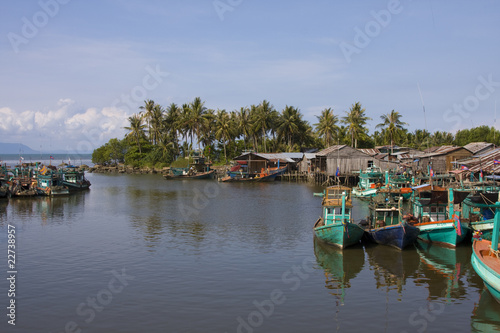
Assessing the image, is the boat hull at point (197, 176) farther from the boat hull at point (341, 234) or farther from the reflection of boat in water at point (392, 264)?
the reflection of boat in water at point (392, 264)

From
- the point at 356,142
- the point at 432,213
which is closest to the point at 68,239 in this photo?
the point at 432,213

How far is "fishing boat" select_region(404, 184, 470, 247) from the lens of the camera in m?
23.2

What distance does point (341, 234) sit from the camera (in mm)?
22984

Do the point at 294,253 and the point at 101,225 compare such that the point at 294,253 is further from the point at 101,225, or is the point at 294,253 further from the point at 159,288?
A: the point at 101,225

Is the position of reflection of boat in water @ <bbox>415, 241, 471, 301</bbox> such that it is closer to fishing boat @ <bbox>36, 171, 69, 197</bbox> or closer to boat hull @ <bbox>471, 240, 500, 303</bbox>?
boat hull @ <bbox>471, 240, 500, 303</bbox>

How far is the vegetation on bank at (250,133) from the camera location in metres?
88.3

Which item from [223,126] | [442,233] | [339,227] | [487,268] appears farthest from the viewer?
[223,126]

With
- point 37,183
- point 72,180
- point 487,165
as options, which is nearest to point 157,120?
point 72,180

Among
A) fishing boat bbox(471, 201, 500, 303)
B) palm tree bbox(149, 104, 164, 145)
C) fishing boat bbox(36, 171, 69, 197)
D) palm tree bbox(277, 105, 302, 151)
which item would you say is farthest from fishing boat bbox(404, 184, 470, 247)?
palm tree bbox(149, 104, 164, 145)

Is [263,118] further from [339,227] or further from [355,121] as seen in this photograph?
[339,227]

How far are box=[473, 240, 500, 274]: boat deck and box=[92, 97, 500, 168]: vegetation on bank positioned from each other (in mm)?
65219

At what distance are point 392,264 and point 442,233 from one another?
167 inches

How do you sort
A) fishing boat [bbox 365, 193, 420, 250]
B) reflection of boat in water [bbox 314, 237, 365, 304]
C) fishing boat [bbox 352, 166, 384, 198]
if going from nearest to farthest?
1. reflection of boat in water [bbox 314, 237, 365, 304]
2. fishing boat [bbox 365, 193, 420, 250]
3. fishing boat [bbox 352, 166, 384, 198]

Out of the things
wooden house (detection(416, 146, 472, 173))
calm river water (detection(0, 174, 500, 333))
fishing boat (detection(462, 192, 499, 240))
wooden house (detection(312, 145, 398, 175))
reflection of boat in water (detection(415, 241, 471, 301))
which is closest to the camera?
calm river water (detection(0, 174, 500, 333))
